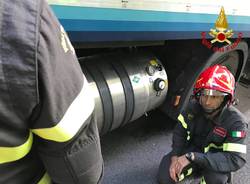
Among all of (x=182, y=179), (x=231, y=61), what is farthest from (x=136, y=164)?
(x=231, y=61)

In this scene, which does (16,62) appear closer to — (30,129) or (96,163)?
(30,129)

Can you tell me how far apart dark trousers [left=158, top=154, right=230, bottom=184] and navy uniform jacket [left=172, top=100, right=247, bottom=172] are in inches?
2.5

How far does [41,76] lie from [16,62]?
0.05m

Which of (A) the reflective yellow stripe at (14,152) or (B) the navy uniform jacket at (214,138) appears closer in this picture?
(A) the reflective yellow stripe at (14,152)

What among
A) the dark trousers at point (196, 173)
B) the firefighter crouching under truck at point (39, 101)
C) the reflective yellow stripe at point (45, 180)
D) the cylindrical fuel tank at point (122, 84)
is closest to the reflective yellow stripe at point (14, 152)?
the firefighter crouching under truck at point (39, 101)

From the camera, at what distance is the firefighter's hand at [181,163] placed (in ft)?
5.70

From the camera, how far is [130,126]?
249 cm

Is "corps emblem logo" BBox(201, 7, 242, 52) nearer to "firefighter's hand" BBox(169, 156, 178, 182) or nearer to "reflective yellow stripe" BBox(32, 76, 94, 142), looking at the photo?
Answer: "firefighter's hand" BBox(169, 156, 178, 182)

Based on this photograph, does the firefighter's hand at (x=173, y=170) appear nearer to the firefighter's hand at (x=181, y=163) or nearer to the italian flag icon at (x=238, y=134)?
the firefighter's hand at (x=181, y=163)

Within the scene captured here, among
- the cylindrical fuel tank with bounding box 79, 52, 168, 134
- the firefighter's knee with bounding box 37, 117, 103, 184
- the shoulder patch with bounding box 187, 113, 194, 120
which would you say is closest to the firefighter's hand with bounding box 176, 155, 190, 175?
the shoulder patch with bounding box 187, 113, 194, 120

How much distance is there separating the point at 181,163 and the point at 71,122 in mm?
1298

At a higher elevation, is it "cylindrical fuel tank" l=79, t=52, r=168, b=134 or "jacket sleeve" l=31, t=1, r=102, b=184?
"jacket sleeve" l=31, t=1, r=102, b=184

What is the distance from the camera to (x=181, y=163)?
1.74 m

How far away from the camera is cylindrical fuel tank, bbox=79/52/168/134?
170 centimetres
